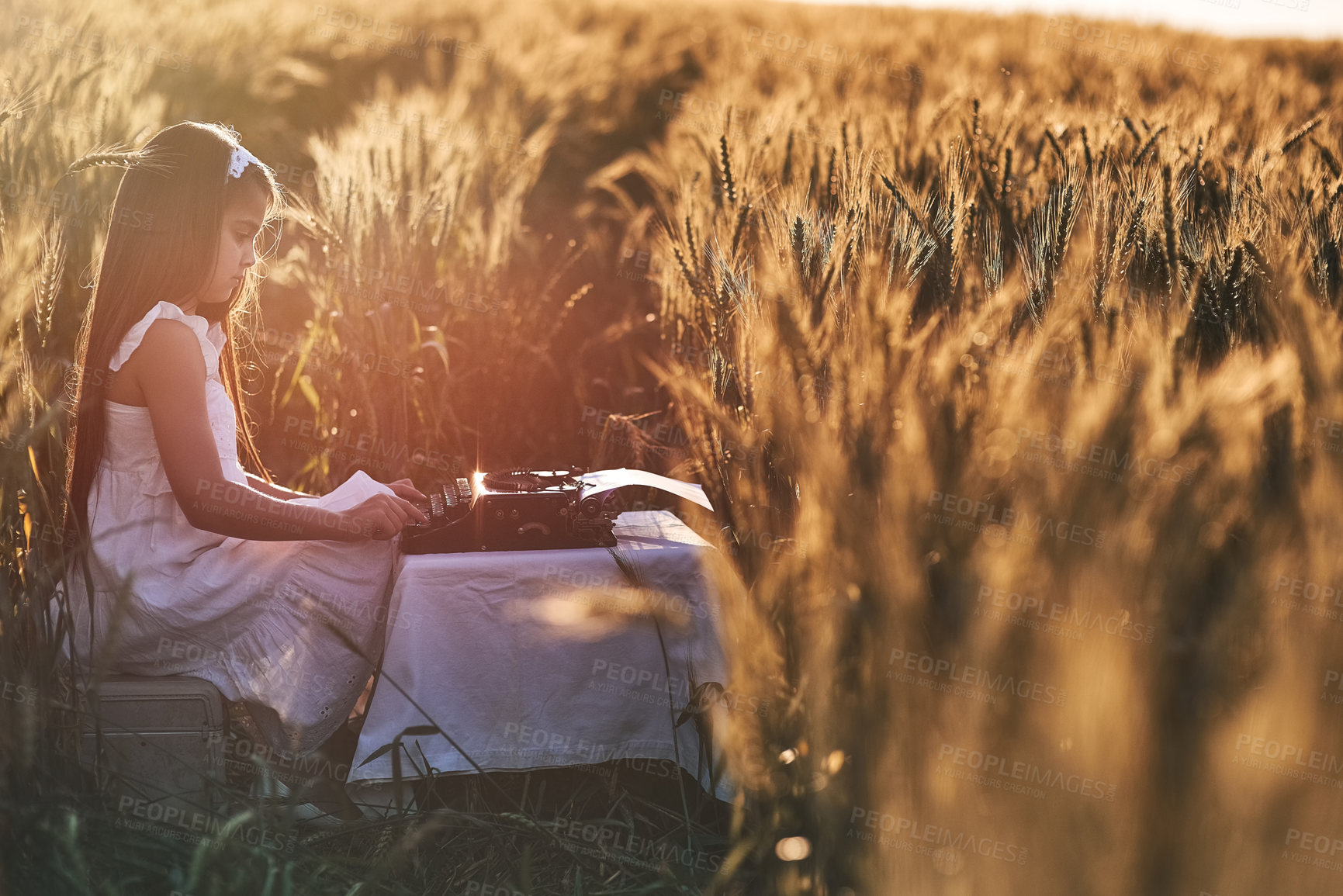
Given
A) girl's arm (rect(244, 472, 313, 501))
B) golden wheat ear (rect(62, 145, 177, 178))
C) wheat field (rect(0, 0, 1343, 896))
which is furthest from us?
girl's arm (rect(244, 472, 313, 501))

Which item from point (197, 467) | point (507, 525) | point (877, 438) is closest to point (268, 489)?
point (197, 467)

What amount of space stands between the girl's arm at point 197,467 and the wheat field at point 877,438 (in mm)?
188

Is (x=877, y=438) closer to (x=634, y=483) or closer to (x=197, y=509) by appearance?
(x=634, y=483)

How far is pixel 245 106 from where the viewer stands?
564 cm

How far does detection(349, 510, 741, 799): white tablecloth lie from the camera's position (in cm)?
179

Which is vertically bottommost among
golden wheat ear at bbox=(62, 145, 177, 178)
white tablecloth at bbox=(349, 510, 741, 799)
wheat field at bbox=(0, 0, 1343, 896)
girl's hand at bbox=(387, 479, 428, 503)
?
white tablecloth at bbox=(349, 510, 741, 799)

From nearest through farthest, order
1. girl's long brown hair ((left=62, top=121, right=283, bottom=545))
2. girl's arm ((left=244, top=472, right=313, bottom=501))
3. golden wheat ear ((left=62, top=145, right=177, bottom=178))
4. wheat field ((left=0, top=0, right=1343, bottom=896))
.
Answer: wheat field ((left=0, top=0, right=1343, bottom=896)) → golden wheat ear ((left=62, top=145, right=177, bottom=178)) → girl's long brown hair ((left=62, top=121, right=283, bottom=545)) → girl's arm ((left=244, top=472, right=313, bottom=501))

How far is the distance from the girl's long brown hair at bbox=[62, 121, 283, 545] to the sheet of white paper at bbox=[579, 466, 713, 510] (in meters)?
0.89

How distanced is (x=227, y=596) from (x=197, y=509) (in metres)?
0.18

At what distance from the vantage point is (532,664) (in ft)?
6.04

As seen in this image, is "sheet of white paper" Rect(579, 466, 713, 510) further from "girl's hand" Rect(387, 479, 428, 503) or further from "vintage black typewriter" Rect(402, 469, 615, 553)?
"girl's hand" Rect(387, 479, 428, 503)

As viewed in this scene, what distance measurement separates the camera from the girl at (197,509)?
179 centimetres

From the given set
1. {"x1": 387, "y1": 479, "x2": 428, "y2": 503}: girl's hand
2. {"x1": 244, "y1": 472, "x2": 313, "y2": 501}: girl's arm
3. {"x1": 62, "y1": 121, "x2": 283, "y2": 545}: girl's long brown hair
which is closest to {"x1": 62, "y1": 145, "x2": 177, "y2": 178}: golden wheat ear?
{"x1": 62, "y1": 121, "x2": 283, "y2": 545}: girl's long brown hair

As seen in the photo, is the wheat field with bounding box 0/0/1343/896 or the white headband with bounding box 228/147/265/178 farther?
the white headband with bounding box 228/147/265/178
